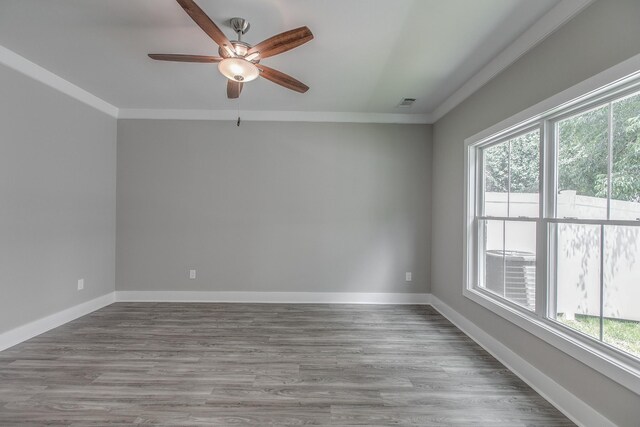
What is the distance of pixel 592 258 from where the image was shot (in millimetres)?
1894

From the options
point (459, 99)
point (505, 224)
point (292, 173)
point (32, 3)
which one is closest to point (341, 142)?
point (292, 173)

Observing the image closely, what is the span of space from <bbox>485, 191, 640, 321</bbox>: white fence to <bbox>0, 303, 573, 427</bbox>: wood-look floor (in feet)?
2.55

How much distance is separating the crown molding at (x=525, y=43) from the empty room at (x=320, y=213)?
0.06 ft

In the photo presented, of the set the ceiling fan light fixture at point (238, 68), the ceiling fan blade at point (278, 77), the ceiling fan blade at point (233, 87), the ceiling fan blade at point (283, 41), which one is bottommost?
the ceiling fan light fixture at point (238, 68)

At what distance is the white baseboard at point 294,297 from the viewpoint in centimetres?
423

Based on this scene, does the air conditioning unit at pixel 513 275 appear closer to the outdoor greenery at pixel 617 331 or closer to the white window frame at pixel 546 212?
the white window frame at pixel 546 212

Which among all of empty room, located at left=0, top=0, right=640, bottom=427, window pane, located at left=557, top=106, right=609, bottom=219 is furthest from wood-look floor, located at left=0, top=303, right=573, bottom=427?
window pane, located at left=557, top=106, right=609, bottom=219

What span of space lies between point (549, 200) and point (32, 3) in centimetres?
394

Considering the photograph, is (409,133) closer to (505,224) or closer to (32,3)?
(505,224)

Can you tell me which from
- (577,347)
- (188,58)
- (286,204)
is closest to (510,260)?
(577,347)

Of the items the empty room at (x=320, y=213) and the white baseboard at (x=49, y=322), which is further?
the white baseboard at (x=49, y=322)

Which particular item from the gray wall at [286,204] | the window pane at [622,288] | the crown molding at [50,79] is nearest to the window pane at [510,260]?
the window pane at [622,288]

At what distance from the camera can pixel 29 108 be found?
294 centimetres

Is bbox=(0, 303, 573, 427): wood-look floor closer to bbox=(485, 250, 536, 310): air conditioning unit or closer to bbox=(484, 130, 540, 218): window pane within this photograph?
bbox=(485, 250, 536, 310): air conditioning unit
